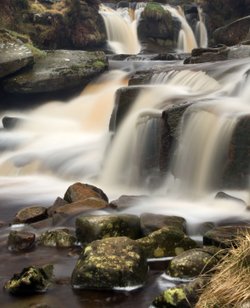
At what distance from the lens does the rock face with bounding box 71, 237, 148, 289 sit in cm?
506

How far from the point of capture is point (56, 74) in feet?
58.2

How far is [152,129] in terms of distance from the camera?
10.8m

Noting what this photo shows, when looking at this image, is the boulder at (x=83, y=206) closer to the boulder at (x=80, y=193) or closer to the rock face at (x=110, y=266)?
the boulder at (x=80, y=193)

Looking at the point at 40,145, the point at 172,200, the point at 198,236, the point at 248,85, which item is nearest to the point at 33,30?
the point at 40,145

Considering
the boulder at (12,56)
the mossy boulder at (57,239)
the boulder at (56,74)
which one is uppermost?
the boulder at (12,56)

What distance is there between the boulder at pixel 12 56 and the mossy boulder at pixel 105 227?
475 inches

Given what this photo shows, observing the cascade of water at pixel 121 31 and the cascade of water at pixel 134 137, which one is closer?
the cascade of water at pixel 134 137

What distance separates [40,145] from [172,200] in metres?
6.38

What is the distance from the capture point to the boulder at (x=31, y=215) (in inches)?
309

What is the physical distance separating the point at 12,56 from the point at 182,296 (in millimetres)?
14920

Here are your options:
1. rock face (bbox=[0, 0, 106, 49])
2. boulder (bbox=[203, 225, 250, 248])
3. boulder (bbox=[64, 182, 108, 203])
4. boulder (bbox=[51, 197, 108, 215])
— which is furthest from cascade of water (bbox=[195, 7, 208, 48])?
boulder (bbox=[203, 225, 250, 248])

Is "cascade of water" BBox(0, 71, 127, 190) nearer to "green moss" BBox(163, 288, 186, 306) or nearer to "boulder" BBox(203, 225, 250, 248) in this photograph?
"boulder" BBox(203, 225, 250, 248)

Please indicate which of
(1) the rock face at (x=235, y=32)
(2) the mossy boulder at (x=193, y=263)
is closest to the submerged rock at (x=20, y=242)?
(2) the mossy boulder at (x=193, y=263)

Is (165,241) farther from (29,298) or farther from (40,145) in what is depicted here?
(40,145)
